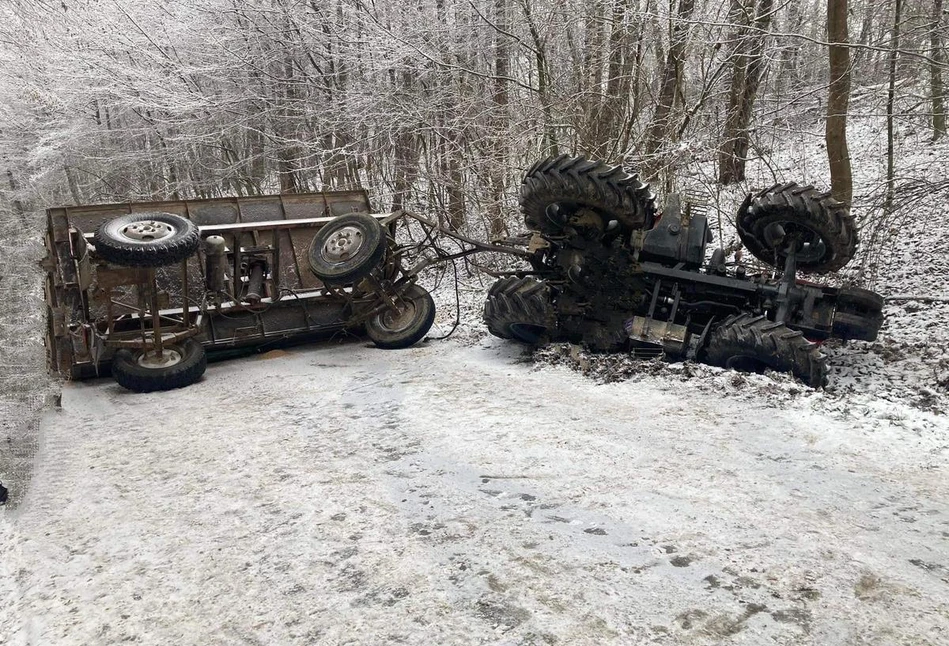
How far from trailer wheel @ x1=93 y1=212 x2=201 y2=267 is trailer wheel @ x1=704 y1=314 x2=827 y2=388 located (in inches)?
178

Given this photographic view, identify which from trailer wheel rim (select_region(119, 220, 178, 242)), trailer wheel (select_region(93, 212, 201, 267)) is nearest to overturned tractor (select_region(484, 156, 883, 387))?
trailer wheel (select_region(93, 212, 201, 267))

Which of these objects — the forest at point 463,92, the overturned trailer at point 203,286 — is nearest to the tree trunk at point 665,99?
the forest at point 463,92

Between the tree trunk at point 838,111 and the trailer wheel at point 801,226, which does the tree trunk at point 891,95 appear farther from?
the trailer wheel at point 801,226

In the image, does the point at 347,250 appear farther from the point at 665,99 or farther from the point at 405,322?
the point at 665,99

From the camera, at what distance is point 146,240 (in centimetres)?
624

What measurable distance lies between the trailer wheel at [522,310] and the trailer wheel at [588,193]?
680 mm

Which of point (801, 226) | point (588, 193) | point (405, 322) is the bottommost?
point (405, 322)

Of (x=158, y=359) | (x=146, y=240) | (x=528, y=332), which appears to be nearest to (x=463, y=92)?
(x=528, y=332)

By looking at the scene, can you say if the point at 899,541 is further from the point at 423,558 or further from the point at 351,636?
the point at 351,636

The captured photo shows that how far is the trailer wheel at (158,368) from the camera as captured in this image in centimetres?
661

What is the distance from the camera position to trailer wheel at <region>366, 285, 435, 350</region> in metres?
7.92

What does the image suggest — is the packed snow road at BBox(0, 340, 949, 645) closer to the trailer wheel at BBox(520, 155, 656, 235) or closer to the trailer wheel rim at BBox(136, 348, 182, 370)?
the trailer wheel at BBox(520, 155, 656, 235)

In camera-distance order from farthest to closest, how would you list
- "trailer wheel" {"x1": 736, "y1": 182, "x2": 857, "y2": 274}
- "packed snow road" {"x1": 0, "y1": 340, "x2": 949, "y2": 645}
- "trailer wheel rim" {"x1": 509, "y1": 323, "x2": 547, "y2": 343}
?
"trailer wheel rim" {"x1": 509, "y1": 323, "x2": 547, "y2": 343} < "trailer wheel" {"x1": 736, "y1": 182, "x2": 857, "y2": 274} < "packed snow road" {"x1": 0, "y1": 340, "x2": 949, "y2": 645}

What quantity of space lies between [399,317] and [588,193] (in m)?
3.07
